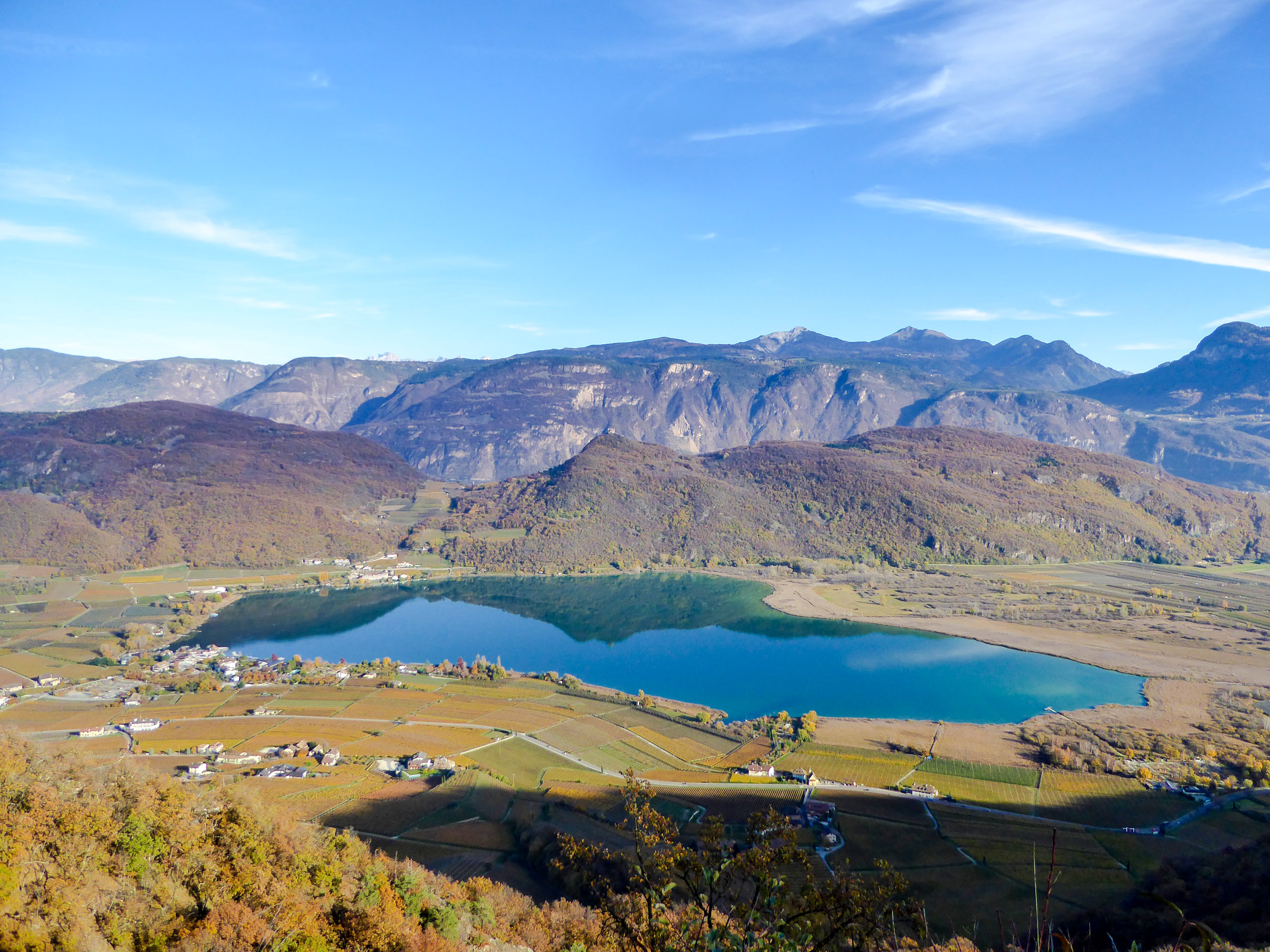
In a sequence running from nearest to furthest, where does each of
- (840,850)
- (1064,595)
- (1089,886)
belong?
1. (1089,886)
2. (840,850)
3. (1064,595)

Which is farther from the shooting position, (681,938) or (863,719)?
(863,719)

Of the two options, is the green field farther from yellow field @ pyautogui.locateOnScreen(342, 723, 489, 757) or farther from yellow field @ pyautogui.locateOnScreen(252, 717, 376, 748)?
yellow field @ pyautogui.locateOnScreen(252, 717, 376, 748)

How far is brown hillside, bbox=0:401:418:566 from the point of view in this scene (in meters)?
99.4

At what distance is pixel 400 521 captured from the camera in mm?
138000

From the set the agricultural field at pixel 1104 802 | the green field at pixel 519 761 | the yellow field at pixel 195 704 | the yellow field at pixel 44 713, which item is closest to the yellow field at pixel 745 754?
the green field at pixel 519 761

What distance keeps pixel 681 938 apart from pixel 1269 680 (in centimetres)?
7163

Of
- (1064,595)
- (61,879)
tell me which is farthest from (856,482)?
(61,879)

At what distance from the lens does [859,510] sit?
436 feet

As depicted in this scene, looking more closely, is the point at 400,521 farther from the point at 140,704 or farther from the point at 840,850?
the point at 840,850

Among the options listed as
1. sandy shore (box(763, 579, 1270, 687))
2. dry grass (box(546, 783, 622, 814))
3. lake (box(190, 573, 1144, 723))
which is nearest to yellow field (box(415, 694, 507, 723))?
lake (box(190, 573, 1144, 723))

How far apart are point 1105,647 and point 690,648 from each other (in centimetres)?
4064

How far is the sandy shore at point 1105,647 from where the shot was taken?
2388 inches

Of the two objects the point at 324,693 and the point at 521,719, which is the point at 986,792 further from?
the point at 324,693

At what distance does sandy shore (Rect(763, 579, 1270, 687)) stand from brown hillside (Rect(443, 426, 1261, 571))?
38.3 meters
